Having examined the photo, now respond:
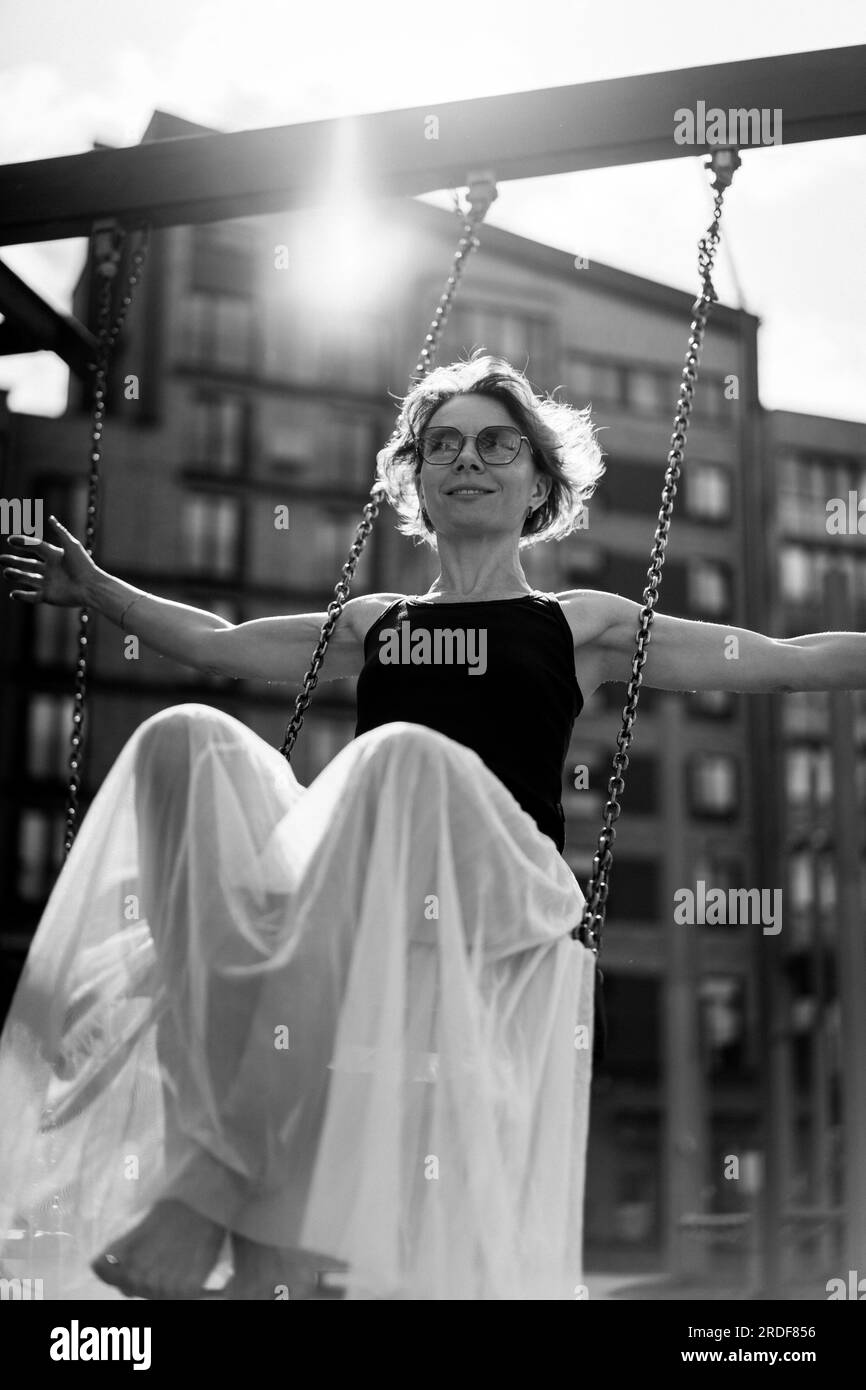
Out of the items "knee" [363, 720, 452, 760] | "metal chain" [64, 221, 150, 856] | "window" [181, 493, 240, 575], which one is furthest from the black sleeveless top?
"window" [181, 493, 240, 575]

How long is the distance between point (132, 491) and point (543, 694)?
22.3m

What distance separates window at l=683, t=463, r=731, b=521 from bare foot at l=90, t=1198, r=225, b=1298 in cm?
2661

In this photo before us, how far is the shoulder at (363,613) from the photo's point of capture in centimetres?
235

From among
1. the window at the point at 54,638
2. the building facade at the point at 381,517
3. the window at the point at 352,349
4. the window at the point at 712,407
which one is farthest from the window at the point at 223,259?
the window at the point at 712,407

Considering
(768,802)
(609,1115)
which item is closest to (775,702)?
(768,802)

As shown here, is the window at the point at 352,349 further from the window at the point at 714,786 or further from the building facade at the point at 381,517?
the window at the point at 714,786

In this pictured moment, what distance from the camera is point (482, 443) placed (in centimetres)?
229

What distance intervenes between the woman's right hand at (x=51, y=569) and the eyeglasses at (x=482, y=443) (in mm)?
531

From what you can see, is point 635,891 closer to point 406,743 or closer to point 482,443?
point 482,443

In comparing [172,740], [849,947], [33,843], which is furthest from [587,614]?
[33,843]

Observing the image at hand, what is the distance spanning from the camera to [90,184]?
9.63 ft

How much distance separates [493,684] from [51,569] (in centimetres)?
73

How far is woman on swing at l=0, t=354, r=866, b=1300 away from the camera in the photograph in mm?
1577
